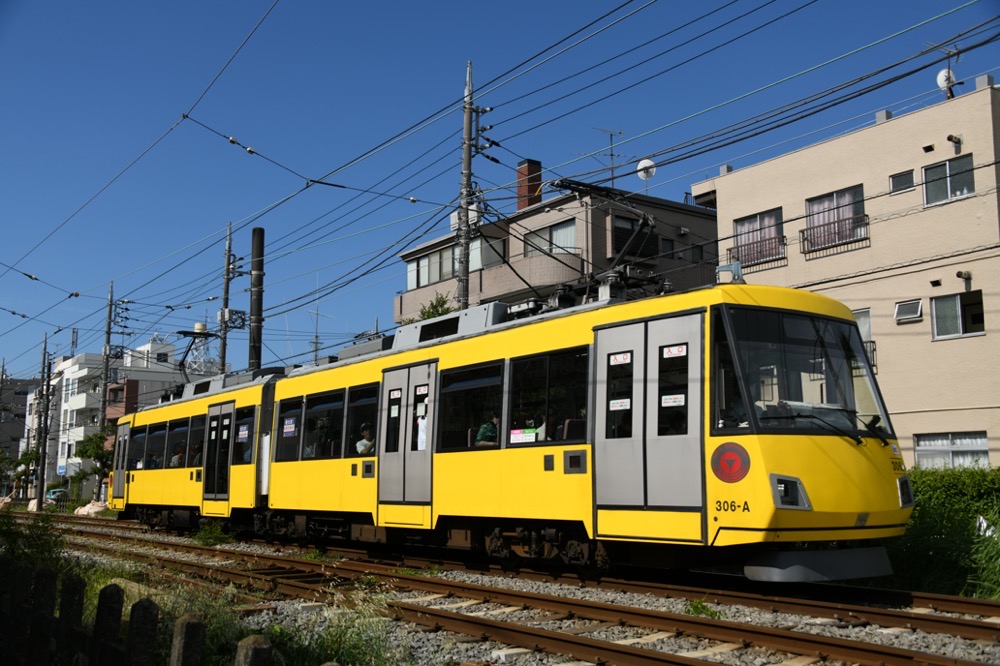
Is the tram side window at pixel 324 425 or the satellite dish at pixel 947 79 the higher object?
the satellite dish at pixel 947 79

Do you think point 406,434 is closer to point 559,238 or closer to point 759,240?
point 759,240

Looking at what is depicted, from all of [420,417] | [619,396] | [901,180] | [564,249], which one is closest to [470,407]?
[420,417]

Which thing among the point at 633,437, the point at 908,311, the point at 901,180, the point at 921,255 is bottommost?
the point at 633,437

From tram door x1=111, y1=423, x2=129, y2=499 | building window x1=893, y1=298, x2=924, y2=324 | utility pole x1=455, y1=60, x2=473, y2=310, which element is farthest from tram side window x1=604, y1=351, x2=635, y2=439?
tram door x1=111, y1=423, x2=129, y2=499

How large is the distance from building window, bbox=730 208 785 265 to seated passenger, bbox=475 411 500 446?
15.3 metres

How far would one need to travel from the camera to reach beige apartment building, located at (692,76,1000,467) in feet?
68.0

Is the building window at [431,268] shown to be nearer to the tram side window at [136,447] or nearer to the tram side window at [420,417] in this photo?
the tram side window at [136,447]

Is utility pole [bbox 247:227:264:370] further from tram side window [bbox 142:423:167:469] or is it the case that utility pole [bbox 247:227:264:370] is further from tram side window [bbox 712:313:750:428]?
tram side window [bbox 712:313:750:428]

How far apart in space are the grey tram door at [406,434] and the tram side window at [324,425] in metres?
1.51

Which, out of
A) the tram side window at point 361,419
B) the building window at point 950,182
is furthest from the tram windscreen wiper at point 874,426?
the building window at point 950,182

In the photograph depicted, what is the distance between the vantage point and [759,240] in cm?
2659

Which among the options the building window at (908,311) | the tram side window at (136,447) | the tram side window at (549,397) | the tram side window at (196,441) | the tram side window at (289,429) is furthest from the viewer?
the tram side window at (136,447)

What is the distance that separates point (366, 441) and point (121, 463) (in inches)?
579

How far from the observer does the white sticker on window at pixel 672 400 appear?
9797 mm
